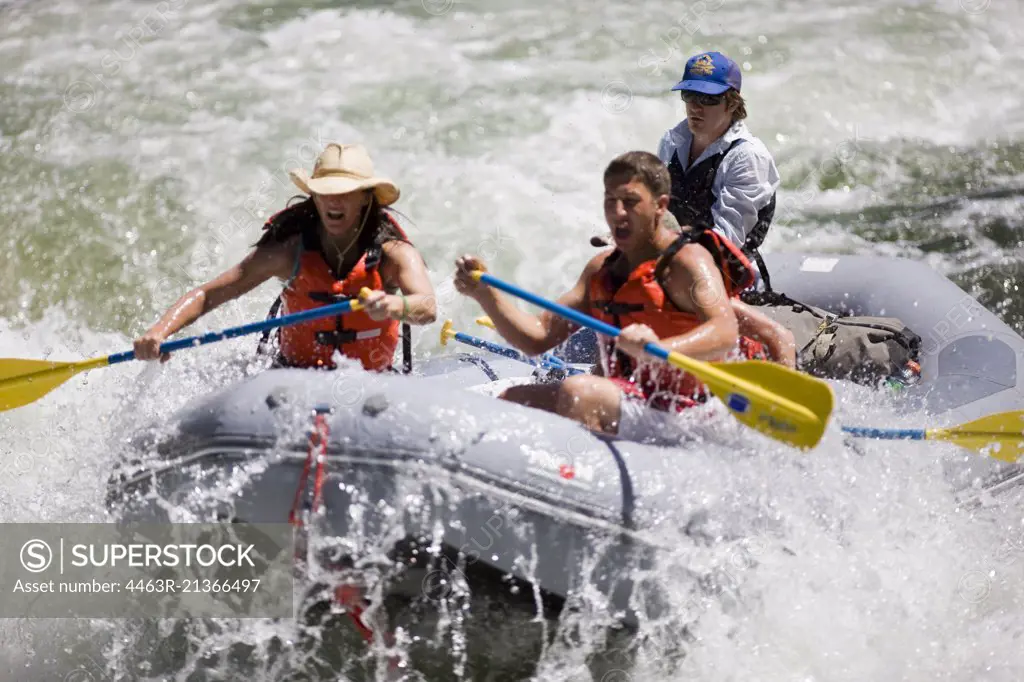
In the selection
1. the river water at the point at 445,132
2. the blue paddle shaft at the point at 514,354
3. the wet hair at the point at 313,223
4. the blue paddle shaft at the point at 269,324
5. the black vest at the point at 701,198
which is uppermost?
the wet hair at the point at 313,223

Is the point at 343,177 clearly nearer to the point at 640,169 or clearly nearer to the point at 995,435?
the point at 640,169

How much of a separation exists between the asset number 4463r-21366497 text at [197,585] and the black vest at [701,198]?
6.85 ft

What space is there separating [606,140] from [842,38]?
251 cm

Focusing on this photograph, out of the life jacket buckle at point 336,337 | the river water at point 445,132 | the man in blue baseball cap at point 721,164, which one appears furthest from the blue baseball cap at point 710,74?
the life jacket buckle at point 336,337

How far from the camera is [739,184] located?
450 centimetres

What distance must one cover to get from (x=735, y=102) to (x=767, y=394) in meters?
1.62

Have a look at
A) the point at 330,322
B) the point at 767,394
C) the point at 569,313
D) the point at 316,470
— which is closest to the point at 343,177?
the point at 330,322

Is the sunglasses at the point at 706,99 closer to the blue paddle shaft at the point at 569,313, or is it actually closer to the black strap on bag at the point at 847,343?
the black strap on bag at the point at 847,343

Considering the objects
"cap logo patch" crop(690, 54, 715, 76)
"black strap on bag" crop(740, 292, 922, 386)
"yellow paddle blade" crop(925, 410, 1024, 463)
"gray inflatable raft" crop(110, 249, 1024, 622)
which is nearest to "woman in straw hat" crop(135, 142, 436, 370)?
"gray inflatable raft" crop(110, 249, 1024, 622)

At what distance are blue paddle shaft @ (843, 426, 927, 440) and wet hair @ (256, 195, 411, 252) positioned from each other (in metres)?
1.55

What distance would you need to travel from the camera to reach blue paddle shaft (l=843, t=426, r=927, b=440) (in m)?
3.80

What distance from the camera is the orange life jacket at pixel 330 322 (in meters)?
3.70

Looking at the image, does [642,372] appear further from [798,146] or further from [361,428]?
[798,146]

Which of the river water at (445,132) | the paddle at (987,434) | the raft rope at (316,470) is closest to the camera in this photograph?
the raft rope at (316,470)
